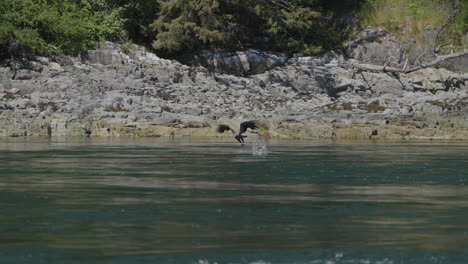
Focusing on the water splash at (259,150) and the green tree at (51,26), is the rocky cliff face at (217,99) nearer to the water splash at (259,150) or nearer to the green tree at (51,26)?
the green tree at (51,26)

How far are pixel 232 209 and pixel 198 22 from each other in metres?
31.5

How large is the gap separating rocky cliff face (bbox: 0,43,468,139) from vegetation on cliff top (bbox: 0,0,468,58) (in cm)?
133

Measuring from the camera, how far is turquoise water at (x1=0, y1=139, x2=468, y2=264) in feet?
24.6

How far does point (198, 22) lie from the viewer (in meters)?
41.2

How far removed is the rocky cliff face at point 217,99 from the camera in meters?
30.9

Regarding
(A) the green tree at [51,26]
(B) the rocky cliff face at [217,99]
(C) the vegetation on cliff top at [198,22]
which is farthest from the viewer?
(C) the vegetation on cliff top at [198,22]

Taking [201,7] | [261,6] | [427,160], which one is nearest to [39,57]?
A: [201,7]

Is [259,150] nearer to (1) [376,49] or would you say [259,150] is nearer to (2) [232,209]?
(2) [232,209]

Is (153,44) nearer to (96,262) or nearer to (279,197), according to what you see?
(279,197)

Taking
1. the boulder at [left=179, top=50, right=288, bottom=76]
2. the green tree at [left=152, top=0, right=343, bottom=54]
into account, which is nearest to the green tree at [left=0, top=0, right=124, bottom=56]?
the green tree at [left=152, top=0, right=343, bottom=54]

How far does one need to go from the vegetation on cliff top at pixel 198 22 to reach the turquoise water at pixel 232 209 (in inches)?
761

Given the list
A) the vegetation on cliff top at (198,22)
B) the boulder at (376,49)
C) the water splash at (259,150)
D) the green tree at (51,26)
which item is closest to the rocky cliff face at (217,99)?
the green tree at (51,26)

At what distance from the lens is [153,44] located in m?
39.8

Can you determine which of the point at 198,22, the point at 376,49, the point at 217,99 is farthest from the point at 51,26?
the point at 376,49
